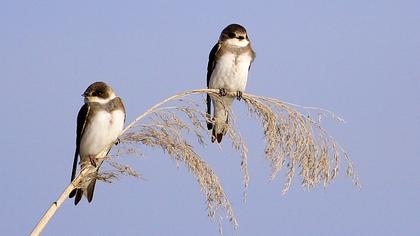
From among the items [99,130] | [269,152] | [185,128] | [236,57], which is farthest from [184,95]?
[236,57]

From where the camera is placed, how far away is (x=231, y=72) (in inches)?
268

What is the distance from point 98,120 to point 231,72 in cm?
160

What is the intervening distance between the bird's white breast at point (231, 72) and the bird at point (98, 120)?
1370 mm

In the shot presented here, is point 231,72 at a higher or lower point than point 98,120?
higher

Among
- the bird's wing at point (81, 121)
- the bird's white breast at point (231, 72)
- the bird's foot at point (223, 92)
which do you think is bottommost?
the bird's wing at point (81, 121)

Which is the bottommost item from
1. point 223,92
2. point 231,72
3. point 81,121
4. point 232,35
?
point 81,121

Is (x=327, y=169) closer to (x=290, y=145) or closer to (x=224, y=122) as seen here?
(x=290, y=145)

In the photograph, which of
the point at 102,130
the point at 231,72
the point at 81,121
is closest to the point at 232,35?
the point at 231,72

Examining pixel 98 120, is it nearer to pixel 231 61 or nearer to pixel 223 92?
pixel 223 92

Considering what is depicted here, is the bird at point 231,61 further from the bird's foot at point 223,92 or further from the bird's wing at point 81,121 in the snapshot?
the bird's wing at point 81,121

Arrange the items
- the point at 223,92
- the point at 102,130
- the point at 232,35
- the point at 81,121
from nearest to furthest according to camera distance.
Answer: the point at 102,130
the point at 81,121
the point at 223,92
the point at 232,35

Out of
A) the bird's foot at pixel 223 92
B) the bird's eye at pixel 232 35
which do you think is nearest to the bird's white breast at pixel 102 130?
the bird's foot at pixel 223 92

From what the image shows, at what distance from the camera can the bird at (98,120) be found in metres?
5.49

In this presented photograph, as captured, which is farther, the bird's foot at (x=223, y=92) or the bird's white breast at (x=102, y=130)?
the bird's foot at (x=223, y=92)
